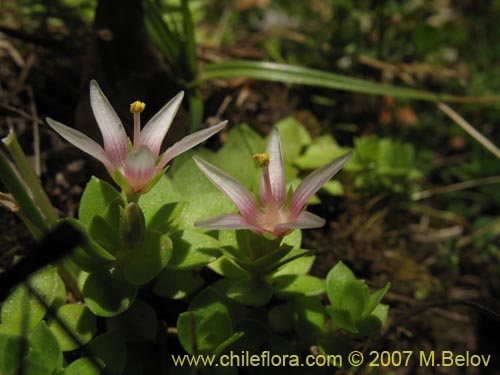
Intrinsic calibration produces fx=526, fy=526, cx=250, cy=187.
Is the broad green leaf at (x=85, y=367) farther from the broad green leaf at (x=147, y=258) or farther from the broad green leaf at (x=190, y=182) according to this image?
the broad green leaf at (x=190, y=182)

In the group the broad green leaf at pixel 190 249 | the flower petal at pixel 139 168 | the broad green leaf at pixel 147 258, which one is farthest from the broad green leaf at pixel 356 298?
the flower petal at pixel 139 168

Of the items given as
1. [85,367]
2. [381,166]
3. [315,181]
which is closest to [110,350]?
[85,367]

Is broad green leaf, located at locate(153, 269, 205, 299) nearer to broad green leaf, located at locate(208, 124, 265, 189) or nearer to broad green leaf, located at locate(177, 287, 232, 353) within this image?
broad green leaf, located at locate(177, 287, 232, 353)

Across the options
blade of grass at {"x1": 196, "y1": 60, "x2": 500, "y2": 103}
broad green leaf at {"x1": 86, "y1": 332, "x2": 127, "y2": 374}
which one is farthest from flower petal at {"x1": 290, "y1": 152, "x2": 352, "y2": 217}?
blade of grass at {"x1": 196, "y1": 60, "x2": 500, "y2": 103}

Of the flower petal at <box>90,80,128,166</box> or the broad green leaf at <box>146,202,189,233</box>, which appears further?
the broad green leaf at <box>146,202,189,233</box>

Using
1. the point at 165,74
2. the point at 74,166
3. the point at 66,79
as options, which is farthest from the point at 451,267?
the point at 66,79

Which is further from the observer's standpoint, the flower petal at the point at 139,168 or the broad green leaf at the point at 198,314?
the broad green leaf at the point at 198,314
